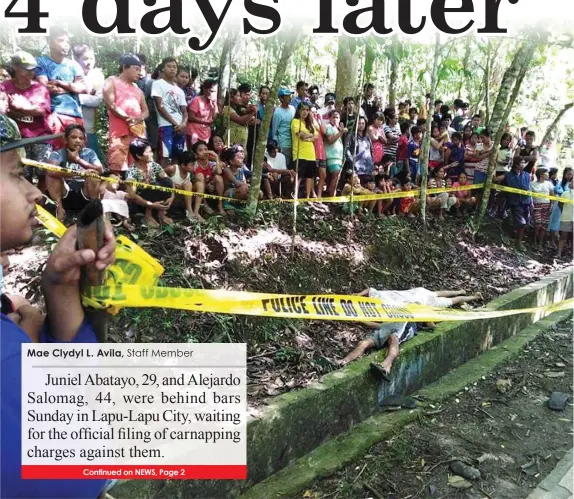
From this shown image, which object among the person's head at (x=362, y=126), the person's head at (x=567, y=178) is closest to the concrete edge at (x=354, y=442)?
the person's head at (x=362, y=126)

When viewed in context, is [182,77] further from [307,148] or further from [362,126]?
[362,126]

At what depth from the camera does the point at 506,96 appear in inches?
323

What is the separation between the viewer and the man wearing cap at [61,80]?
4625 millimetres

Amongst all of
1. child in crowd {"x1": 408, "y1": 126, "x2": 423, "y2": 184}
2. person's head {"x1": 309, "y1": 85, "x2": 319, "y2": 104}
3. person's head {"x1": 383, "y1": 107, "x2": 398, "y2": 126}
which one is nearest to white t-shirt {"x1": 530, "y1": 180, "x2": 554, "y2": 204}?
child in crowd {"x1": 408, "y1": 126, "x2": 423, "y2": 184}

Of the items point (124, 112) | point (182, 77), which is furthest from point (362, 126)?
point (124, 112)

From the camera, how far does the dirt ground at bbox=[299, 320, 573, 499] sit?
3.30 metres

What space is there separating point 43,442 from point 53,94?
4.16 m

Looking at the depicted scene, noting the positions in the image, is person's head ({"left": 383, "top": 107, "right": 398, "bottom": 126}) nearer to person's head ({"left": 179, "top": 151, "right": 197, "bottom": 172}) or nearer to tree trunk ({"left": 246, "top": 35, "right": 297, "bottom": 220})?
tree trunk ({"left": 246, "top": 35, "right": 297, "bottom": 220})

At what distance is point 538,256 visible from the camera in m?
9.61

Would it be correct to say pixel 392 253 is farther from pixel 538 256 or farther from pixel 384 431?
pixel 538 256

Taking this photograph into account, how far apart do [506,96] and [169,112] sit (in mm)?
5631

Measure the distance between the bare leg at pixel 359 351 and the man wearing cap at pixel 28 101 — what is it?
3.08m

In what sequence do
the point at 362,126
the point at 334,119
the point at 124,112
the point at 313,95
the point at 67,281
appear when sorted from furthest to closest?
the point at 313,95
the point at 362,126
the point at 334,119
the point at 124,112
the point at 67,281

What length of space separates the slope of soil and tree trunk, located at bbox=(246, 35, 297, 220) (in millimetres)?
233
